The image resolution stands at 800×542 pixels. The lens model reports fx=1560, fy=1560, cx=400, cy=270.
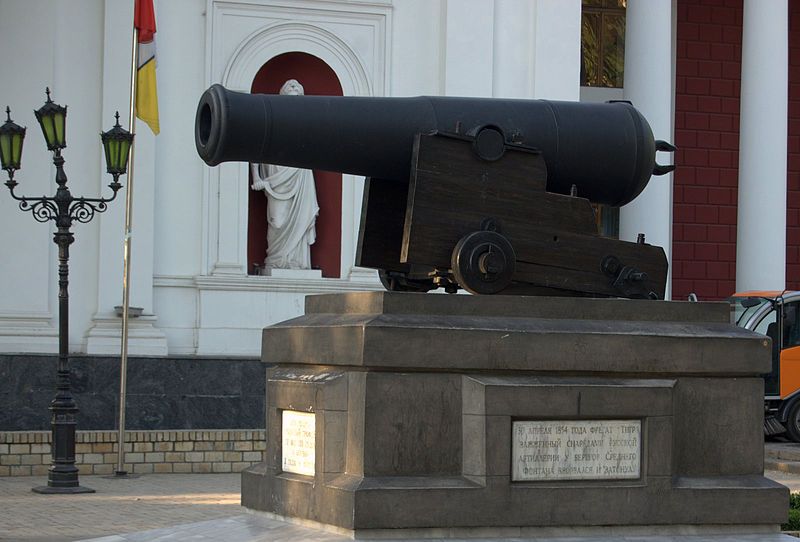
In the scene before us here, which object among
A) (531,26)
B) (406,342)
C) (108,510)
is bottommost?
(108,510)

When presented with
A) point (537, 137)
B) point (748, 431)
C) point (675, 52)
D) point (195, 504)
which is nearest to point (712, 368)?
point (748, 431)

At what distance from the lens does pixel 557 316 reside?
25.2 feet

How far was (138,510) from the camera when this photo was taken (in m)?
13.5

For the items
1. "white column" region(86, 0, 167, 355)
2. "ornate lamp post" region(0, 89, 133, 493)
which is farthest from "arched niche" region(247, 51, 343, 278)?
"ornate lamp post" region(0, 89, 133, 493)

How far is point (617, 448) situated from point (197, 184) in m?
13.8

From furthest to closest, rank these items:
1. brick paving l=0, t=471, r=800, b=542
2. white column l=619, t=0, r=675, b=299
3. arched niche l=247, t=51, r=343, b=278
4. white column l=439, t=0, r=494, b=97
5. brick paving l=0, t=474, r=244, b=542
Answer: white column l=619, t=0, r=675, b=299
white column l=439, t=0, r=494, b=97
arched niche l=247, t=51, r=343, b=278
brick paving l=0, t=474, r=244, b=542
brick paving l=0, t=471, r=800, b=542

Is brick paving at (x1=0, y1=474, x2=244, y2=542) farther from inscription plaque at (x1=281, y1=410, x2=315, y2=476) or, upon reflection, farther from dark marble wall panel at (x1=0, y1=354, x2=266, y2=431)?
inscription plaque at (x1=281, y1=410, x2=315, y2=476)

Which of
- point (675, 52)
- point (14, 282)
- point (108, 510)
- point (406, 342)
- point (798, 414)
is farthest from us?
point (675, 52)

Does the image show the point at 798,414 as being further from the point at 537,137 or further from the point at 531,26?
the point at 537,137

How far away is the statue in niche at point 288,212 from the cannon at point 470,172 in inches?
504

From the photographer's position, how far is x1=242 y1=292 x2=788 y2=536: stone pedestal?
23.7 ft

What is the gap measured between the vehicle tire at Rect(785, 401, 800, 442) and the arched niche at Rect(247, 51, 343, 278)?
664 centimetres

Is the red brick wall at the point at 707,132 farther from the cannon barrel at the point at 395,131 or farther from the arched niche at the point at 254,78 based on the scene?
the cannon barrel at the point at 395,131

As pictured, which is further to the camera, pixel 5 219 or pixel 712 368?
pixel 5 219
